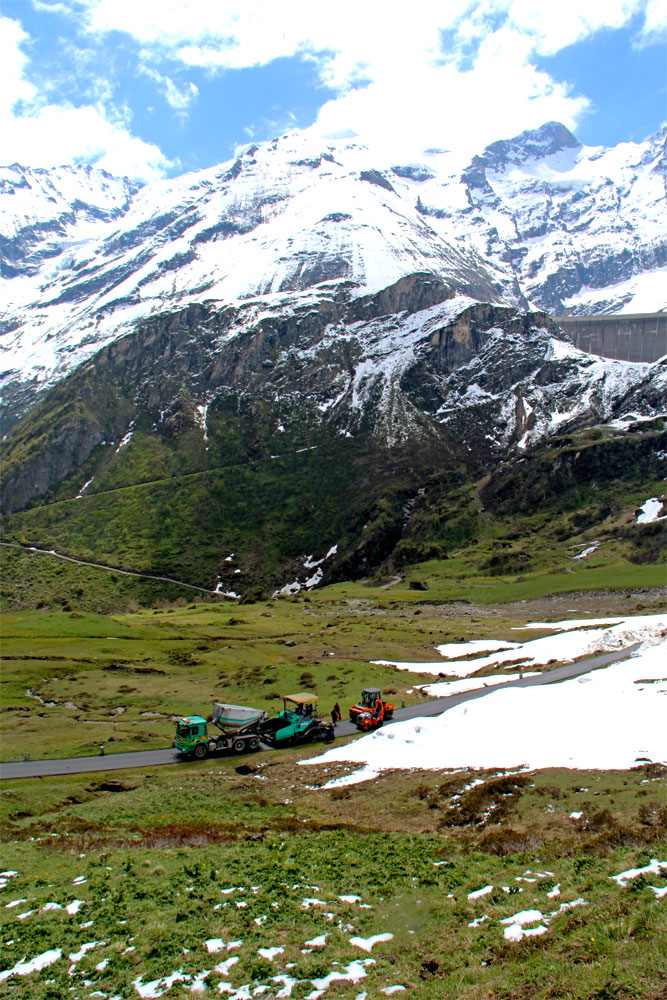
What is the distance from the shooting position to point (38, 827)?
2689 centimetres

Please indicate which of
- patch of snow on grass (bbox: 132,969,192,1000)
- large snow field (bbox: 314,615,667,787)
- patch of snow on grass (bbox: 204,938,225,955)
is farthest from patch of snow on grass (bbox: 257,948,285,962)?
large snow field (bbox: 314,615,667,787)

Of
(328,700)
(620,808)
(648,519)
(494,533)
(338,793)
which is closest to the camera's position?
(620,808)

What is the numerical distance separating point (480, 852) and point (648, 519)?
15811 centimetres

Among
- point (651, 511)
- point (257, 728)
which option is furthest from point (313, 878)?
point (651, 511)

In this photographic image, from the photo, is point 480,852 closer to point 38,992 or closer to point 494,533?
point 38,992

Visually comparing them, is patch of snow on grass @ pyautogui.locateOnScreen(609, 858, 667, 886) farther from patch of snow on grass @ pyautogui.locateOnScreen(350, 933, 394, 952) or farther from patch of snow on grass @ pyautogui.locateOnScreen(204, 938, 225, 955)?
patch of snow on grass @ pyautogui.locateOnScreen(204, 938, 225, 955)

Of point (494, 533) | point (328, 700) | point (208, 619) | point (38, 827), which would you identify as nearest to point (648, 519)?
point (494, 533)

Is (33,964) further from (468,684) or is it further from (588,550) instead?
(588,550)

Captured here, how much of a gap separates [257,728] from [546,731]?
64.5 feet

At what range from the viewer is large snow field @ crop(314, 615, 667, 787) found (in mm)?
28394

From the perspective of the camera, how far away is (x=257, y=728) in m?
42.8

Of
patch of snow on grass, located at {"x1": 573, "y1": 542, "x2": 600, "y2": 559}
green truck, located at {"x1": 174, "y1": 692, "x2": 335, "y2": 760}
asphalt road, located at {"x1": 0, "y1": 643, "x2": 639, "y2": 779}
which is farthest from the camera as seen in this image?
patch of snow on grass, located at {"x1": 573, "y1": 542, "x2": 600, "y2": 559}

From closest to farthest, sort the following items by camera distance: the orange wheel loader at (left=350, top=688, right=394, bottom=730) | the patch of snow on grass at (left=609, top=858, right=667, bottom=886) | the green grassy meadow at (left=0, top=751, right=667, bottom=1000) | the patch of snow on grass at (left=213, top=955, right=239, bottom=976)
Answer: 1. the green grassy meadow at (left=0, top=751, right=667, bottom=1000)
2. the patch of snow on grass at (left=213, top=955, right=239, bottom=976)
3. the patch of snow on grass at (left=609, top=858, right=667, bottom=886)
4. the orange wheel loader at (left=350, top=688, right=394, bottom=730)

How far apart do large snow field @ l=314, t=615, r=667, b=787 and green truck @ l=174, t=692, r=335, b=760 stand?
12.4ft
